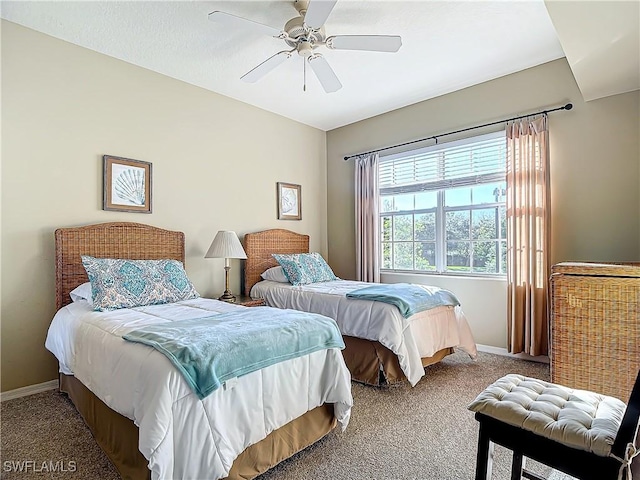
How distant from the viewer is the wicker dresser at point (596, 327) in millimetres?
2162

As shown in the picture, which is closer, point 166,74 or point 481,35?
point 481,35

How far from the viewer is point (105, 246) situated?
3014 mm

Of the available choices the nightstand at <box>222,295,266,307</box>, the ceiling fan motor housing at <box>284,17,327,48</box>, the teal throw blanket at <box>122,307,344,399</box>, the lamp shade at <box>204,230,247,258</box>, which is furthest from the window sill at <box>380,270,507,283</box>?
the ceiling fan motor housing at <box>284,17,327,48</box>

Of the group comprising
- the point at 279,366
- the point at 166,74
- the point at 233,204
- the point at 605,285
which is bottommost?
the point at 279,366

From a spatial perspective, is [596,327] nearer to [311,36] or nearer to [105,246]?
[311,36]

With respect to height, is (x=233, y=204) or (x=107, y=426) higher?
(x=233, y=204)

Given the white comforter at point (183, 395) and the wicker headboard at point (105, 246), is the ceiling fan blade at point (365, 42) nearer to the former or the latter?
the white comforter at point (183, 395)

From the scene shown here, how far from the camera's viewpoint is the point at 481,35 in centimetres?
286

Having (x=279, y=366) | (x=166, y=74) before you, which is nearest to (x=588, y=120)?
(x=279, y=366)

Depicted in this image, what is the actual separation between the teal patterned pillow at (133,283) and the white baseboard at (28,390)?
1.01 meters

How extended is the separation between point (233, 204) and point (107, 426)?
265 centimetres

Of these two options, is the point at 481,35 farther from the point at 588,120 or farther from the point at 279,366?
the point at 279,366

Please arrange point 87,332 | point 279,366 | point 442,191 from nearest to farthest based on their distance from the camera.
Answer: point 279,366, point 87,332, point 442,191

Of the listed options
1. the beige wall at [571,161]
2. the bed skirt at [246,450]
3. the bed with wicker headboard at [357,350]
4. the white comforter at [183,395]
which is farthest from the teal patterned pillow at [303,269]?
the bed skirt at [246,450]
